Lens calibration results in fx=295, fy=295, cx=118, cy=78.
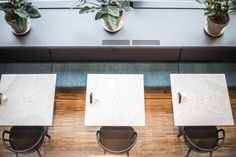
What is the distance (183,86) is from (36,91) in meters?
1.95

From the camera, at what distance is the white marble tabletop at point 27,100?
372 cm

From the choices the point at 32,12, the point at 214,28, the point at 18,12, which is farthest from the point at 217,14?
A: the point at 18,12

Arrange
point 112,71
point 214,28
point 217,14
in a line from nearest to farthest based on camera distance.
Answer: point 217,14, point 214,28, point 112,71

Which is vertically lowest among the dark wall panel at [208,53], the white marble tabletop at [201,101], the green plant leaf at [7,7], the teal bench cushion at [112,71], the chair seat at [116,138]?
the chair seat at [116,138]

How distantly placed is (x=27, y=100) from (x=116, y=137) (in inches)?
49.4

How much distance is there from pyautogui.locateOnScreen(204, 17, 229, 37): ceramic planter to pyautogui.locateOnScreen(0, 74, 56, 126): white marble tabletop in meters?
2.33

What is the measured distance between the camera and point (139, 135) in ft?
14.1

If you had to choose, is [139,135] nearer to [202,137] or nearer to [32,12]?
[202,137]

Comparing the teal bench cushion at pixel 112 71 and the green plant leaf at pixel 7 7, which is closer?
the green plant leaf at pixel 7 7

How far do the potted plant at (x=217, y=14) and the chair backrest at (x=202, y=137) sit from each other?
141cm

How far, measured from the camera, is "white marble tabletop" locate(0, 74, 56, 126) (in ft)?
12.2

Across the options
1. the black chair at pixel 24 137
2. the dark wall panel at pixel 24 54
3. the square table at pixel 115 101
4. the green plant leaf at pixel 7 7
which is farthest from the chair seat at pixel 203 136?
the green plant leaf at pixel 7 7

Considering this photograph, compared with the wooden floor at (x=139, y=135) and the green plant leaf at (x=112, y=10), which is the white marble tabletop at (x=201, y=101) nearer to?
the wooden floor at (x=139, y=135)

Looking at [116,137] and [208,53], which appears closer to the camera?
[116,137]
